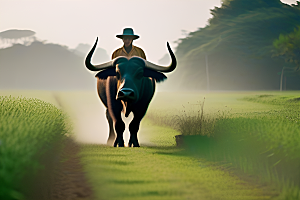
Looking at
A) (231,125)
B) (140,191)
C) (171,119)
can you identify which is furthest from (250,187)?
(171,119)

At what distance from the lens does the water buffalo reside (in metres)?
6.59

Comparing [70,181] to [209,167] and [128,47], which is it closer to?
[209,167]

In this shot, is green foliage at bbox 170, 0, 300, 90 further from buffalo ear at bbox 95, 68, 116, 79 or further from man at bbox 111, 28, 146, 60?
buffalo ear at bbox 95, 68, 116, 79

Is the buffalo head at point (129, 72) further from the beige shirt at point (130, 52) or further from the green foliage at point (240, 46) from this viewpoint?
the green foliage at point (240, 46)

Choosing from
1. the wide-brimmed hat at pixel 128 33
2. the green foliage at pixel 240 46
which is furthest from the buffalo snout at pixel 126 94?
the green foliage at pixel 240 46

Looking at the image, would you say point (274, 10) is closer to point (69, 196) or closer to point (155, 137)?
point (155, 137)

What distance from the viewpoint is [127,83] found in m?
6.32

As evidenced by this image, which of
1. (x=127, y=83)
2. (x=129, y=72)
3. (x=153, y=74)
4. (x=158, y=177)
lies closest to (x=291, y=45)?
(x=153, y=74)

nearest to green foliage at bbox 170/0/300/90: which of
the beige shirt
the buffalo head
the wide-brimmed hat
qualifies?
the beige shirt

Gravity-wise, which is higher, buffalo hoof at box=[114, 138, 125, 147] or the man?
the man

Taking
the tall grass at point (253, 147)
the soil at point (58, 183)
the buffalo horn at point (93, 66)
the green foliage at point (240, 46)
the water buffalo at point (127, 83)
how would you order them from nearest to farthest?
the soil at point (58, 183)
the tall grass at point (253, 147)
the water buffalo at point (127, 83)
the buffalo horn at point (93, 66)
the green foliage at point (240, 46)

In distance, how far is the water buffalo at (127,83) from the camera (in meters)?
6.59

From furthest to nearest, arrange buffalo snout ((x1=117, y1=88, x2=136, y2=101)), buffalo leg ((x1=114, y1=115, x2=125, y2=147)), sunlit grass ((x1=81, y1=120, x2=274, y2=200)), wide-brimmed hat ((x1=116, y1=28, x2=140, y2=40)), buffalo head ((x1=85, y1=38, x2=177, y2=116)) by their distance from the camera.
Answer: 1. wide-brimmed hat ((x1=116, y1=28, x2=140, y2=40))
2. buffalo leg ((x1=114, y1=115, x2=125, y2=147))
3. buffalo head ((x1=85, y1=38, x2=177, y2=116))
4. buffalo snout ((x1=117, y1=88, x2=136, y2=101))
5. sunlit grass ((x1=81, y1=120, x2=274, y2=200))

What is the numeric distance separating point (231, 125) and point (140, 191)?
3.88 metres
